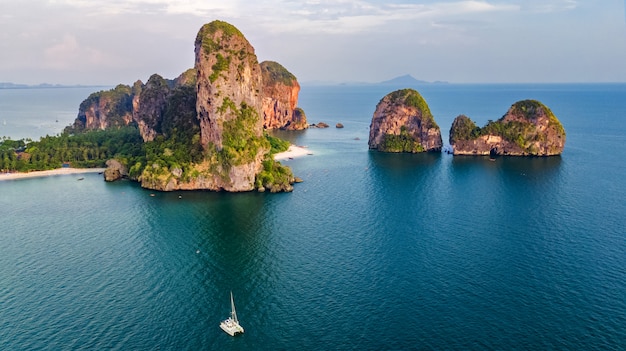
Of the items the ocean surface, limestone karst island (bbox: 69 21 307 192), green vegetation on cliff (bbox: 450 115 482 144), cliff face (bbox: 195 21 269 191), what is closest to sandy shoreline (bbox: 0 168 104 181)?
the ocean surface

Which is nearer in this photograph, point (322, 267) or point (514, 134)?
point (322, 267)

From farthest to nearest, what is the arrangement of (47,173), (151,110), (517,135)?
(517,135), (151,110), (47,173)

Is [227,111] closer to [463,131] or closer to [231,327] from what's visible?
[231,327]

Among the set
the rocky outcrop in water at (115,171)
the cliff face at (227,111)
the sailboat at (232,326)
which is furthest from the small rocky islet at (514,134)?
the sailboat at (232,326)

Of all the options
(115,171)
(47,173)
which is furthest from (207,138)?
(47,173)

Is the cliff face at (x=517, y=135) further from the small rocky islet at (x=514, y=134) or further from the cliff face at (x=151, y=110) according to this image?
the cliff face at (x=151, y=110)

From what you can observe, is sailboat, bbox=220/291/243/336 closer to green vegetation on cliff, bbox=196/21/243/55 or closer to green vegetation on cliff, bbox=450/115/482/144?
green vegetation on cliff, bbox=196/21/243/55
